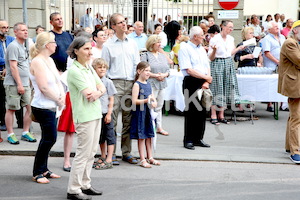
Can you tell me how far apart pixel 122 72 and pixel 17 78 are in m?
2.01

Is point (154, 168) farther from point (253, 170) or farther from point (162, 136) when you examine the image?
point (162, 136)

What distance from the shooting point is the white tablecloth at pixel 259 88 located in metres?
10.8

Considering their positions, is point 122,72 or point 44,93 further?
point 122,72

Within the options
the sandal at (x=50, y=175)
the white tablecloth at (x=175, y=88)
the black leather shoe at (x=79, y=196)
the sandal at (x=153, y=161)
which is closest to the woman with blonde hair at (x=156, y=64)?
the white tablecloth at (x=175, y=88)

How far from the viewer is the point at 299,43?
7.62 meters

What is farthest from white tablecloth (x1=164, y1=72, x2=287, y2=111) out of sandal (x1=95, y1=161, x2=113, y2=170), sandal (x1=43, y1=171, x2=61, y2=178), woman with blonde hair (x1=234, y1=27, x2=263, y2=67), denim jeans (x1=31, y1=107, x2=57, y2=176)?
denim jeans (x1=31, y1=107, x2=57, y2=176)

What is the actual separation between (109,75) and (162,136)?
233cm

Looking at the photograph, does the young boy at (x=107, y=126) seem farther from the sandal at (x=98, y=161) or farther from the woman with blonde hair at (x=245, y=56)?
the woman with blonde hair at (x=245, y=56)

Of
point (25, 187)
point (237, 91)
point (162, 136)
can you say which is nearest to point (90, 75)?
point (25, 187)

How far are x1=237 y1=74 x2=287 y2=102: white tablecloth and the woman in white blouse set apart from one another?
0.32m

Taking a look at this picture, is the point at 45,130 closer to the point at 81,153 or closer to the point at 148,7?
the point at 81,153

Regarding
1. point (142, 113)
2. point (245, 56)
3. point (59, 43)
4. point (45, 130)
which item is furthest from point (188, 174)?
point (245, 56)

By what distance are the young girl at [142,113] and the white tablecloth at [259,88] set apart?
4.24 metres

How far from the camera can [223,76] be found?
10.6 metres
